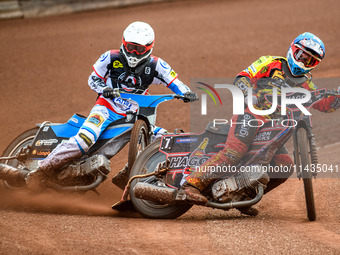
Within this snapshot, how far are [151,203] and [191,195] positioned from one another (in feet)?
2.15

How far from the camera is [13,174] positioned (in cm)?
843

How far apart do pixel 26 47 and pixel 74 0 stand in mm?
4332

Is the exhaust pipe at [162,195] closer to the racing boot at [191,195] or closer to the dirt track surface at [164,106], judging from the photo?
A: the racing boot at [191,195]

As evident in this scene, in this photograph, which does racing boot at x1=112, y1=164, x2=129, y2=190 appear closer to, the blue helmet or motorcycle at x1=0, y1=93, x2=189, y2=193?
motorcycle at x1=0, y1=93, x2=189, y2=193

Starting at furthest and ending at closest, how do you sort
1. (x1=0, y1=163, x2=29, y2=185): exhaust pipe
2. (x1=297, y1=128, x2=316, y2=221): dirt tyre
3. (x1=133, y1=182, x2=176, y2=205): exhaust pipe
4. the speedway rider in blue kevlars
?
(x1=0, y1=163, x2=29, y2=185): exhaust pipe → the speedway rider in blue kevlars → (x1=133, y1=182, x2=176, y2=205): exhaust pipe → (x1=297, y1=128, x2=316, y2=221): dirt tyre

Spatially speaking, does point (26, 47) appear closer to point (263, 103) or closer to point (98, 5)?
point (98, 5)

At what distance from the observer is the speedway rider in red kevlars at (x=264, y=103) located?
734 centimetres

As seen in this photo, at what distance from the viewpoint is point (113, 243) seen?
6.07m

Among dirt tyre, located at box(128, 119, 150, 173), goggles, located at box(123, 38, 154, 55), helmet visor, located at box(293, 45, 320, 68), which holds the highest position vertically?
goggles, located at box(123, 38, 154, 55)

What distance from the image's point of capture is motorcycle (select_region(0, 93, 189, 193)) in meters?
8.01

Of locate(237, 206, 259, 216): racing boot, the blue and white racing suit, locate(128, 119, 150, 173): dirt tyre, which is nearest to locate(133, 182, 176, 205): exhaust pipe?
locate(128, 119, 150, 173): dirt tyre

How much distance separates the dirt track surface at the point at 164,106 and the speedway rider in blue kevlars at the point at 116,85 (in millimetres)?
621

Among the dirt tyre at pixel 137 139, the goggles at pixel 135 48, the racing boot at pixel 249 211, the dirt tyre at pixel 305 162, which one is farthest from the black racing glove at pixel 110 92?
the dirt tyre at pixel 305 162

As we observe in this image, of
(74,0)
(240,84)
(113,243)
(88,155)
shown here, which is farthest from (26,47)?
(113,243)
